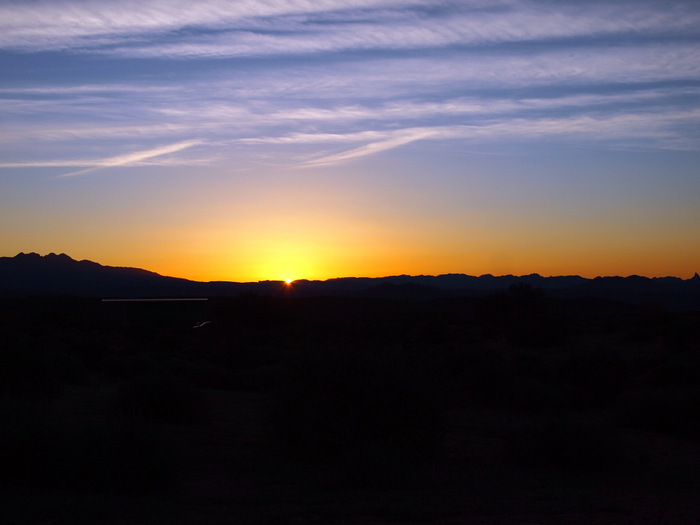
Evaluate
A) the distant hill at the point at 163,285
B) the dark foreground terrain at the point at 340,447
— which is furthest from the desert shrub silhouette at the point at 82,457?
the distant hill at the point at 163,285

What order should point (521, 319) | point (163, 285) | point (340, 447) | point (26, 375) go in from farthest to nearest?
1. point (163, 285)
2. point (521, 319)
3. point (26, 375)
4. point (340, 447)

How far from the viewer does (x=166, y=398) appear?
1717cm

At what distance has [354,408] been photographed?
13.4m

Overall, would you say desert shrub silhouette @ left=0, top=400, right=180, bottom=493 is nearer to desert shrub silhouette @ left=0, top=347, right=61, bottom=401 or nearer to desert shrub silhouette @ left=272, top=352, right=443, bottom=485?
desert shrub silhouette @ left=272, top=352, right=443, bottom=485

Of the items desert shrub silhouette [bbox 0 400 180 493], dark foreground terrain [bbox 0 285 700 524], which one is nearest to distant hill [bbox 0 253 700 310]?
dark foreground terrain [bbox 0 285 700 524]

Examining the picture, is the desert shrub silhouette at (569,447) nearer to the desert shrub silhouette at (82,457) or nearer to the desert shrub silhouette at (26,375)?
the desert shrub silhouette at (82,457)

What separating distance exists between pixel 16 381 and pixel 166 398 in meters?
3.64

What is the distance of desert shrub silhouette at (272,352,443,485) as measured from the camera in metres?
13.4

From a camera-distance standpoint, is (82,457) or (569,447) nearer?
(82,457)

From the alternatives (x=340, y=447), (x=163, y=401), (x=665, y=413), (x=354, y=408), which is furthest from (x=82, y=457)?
(x=665, y=413)

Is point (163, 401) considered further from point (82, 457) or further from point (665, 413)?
point (665, 413)

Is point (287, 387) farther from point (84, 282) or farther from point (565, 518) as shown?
point (84, 282)

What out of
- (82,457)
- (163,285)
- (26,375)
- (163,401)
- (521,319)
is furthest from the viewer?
(163,285)

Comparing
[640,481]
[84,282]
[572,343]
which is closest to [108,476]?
[640,481]
